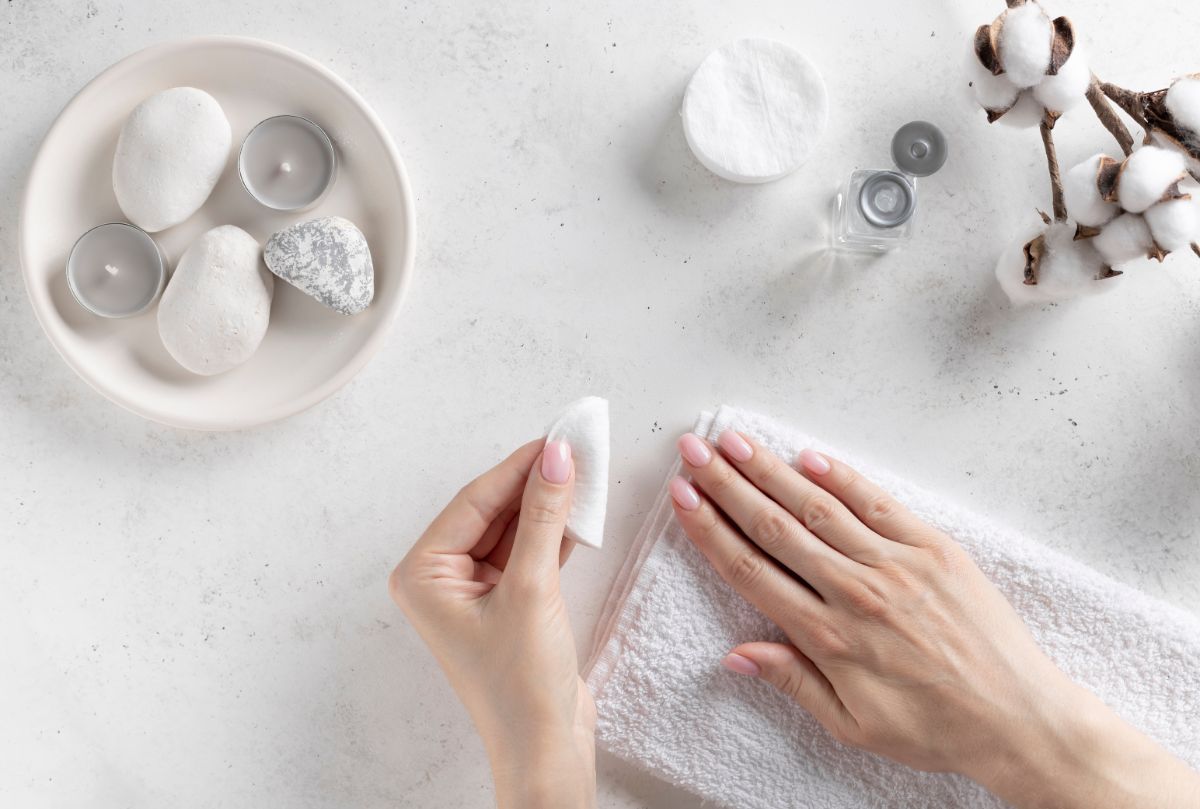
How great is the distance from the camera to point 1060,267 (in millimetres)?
846

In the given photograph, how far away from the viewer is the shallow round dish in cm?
87

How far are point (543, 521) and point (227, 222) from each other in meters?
0.46

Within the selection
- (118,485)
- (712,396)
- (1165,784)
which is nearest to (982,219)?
(712,396)

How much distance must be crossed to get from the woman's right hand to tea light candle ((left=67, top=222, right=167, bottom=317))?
22.5 inches

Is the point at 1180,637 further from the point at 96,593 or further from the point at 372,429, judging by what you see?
the point at 96,593

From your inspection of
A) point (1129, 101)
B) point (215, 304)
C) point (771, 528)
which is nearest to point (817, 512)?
point (771, 528)

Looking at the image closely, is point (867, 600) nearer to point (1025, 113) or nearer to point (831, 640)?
point (831, 640)

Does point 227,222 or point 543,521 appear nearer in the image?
point 543,521

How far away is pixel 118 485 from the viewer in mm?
928

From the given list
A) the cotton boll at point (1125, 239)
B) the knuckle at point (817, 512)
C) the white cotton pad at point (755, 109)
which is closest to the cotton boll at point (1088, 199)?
the cotton boll at point (1125, 239)

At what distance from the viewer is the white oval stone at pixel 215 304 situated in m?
0.86

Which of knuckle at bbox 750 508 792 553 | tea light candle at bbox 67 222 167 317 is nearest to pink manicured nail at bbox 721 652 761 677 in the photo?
knuckle at bbox 750 508 792 553

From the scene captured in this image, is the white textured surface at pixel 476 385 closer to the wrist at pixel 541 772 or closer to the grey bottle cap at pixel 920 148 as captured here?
the grey bottle cap at pixel 920 148

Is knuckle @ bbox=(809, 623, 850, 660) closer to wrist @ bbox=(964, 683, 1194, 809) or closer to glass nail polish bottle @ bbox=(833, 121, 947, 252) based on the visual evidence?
wrist @ bbox=(964, 683, 1194, 809)
